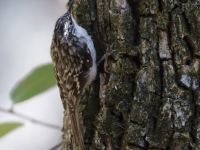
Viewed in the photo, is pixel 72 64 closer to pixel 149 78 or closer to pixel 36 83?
pixel 36 83

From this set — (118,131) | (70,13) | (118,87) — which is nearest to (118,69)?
(118,87)

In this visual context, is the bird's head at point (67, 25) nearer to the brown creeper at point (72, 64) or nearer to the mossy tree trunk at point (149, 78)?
the brown creeper at point (72, 64)

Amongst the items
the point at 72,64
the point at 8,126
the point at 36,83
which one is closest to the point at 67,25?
the point at 72,64

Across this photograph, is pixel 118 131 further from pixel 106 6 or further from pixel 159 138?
pixel 106 6

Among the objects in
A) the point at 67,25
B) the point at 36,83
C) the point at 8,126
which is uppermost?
the point at 67,25

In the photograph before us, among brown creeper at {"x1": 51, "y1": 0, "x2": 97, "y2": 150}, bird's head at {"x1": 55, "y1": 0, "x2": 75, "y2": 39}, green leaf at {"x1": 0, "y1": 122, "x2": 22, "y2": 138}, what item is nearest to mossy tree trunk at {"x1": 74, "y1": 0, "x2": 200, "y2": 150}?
brown creeper at {"x1": 51, "y1": 0, "x2": 97, "y2": 150}

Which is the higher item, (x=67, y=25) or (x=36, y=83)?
(x=67, y=25)
